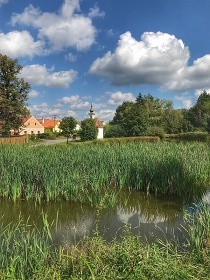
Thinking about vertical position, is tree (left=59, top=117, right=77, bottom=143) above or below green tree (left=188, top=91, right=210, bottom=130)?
below

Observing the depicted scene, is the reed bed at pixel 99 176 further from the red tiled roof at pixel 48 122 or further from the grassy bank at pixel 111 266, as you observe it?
the red tiled roof at pixel 48 122

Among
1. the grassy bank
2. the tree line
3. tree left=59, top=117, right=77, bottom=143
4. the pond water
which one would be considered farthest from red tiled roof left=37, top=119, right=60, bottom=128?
the grassy bank

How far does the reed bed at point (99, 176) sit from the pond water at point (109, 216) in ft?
1.06

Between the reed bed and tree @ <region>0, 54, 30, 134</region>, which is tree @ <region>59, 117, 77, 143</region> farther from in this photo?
the reed bed

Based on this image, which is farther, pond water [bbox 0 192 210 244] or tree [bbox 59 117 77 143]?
tree [bbox 59 117 77 143]

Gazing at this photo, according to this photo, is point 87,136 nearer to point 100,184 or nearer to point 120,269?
point 100,184

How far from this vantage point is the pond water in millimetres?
5172

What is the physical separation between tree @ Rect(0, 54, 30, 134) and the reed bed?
2477 cm

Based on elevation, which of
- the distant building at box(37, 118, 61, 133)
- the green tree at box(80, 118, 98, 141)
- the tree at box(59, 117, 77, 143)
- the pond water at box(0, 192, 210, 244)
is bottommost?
the pond water at box(0, 192, 210, 244)

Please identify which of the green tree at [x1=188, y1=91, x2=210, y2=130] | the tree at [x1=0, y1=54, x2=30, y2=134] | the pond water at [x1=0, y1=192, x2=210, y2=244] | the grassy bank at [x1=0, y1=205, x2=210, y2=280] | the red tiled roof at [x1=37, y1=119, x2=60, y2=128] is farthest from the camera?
the red tiled roof at [x1=37, y1=119, x2=60, y2=128]

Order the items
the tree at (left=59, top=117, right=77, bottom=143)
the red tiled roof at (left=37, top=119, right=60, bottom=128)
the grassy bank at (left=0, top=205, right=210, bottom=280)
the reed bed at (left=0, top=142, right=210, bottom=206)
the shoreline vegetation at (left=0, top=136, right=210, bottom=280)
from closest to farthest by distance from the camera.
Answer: the grassy bank at (left=0, top=205, right=210, bottom=280) → the shoreline vegetation at (left=0, top=136, right=210, bottom=280) → the reed bed at (left=0, top=142, right=210, bottom=206) → the tree at (left=59, top=117, right=77, bottom=143) → the red tiled roof at (left=37, top=119, right=60, bottom=128)

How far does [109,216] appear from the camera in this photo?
245 inches

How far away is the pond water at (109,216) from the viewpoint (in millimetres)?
5172

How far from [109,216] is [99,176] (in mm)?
2014
